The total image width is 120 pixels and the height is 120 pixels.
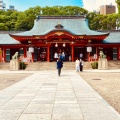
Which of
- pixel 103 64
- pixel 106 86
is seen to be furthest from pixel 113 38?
pixel 106 86

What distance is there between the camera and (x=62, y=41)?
4059 centimetres

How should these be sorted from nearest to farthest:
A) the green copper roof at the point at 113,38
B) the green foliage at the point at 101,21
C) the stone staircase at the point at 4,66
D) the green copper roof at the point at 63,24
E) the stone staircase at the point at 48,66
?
1. the stone staircase at the point at 48,66
2. the stone staircase at the point at 4,66
3. the green copper roof at the point at 113,38
4. the green copper roof at the point at 63,24
5. the green foliage at the point at 101,21

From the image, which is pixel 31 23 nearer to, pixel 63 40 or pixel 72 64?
pixel 63 40

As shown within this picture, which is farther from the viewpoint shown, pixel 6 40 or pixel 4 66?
pixel 6 40

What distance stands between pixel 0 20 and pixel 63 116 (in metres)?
63.8

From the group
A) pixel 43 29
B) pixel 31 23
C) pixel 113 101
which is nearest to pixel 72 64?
pixel 43 29

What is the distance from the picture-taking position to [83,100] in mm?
10211

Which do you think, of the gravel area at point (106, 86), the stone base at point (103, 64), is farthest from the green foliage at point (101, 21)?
the gravel area at point (106, 86)

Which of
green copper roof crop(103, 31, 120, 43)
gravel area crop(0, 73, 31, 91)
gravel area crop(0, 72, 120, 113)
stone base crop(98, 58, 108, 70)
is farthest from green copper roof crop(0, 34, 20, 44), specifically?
gravel area crop(0, 72, 120, 113)

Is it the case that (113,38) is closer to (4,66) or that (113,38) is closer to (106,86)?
(4,66)

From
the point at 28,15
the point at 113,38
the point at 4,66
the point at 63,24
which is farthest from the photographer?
the point at 28,15

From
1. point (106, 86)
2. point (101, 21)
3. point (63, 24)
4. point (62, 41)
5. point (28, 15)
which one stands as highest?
point (28, 15)

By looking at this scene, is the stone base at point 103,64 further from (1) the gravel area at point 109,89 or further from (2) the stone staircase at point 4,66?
(1) the gravel area at point 109,89

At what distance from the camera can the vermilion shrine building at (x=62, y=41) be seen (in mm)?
39791
